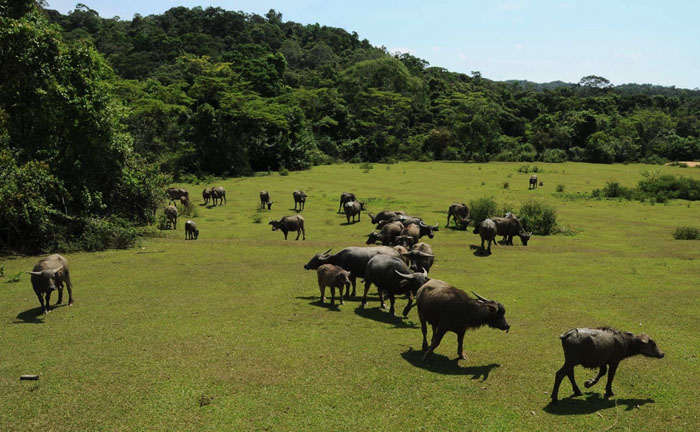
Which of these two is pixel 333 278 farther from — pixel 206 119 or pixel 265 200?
pixel 206 119

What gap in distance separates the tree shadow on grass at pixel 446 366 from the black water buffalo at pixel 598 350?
1425 mm

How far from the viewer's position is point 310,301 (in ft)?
45.6

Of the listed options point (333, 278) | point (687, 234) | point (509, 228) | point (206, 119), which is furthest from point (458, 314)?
point (206, 119)

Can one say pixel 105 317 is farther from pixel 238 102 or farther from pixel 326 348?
pixel 238 102

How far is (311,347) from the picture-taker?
10391 mm

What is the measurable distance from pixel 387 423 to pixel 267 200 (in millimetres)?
27693

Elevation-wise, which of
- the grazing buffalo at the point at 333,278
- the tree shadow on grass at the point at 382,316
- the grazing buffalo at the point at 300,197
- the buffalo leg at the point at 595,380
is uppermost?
the grazing buffalo at the point at 300,197

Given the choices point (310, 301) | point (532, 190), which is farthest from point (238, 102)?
point (310, 301)

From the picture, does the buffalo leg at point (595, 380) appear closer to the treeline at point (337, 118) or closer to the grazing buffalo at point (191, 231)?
the grazing buffalo at point (191, 231)

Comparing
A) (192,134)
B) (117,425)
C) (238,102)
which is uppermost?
(238,102)

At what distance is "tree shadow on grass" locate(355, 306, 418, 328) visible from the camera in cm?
1205

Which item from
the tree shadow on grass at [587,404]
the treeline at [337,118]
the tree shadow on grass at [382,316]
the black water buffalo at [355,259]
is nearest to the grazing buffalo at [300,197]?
the treeline at [337,118]

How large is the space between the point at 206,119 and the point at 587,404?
52.8m

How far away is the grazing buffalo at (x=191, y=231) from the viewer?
24.2 metres
